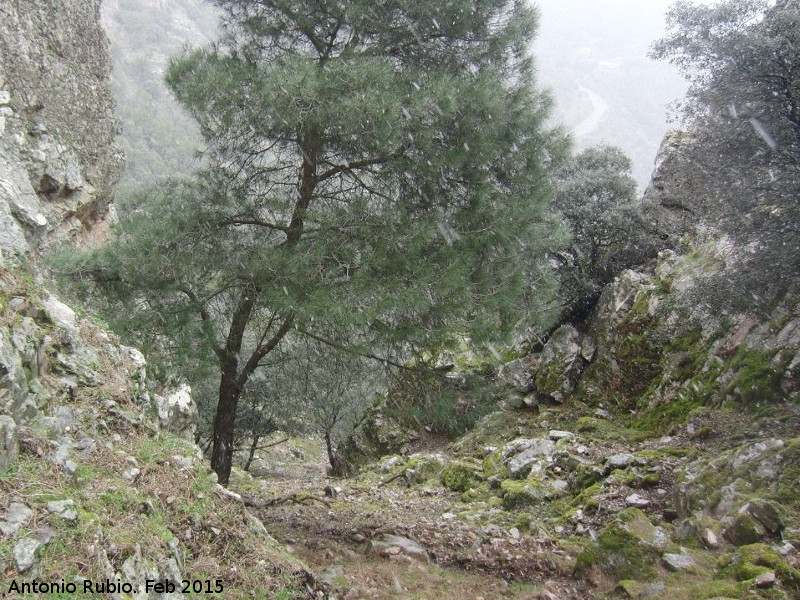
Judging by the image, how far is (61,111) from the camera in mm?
12617

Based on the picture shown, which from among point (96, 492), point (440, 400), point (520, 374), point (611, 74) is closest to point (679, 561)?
point (440, 400)

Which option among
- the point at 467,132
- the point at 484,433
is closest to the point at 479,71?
the point at 467,132

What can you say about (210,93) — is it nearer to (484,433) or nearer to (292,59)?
(292,59)

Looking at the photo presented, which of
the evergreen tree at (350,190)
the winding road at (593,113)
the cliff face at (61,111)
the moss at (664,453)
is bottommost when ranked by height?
the moss at (664,453)

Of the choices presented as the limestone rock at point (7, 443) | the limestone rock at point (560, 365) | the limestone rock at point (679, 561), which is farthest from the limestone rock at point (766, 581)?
the limestone rock at point (560, 365)

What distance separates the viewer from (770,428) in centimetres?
685

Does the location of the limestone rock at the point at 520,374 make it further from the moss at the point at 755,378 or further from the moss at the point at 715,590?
the moss at the point at 715,590

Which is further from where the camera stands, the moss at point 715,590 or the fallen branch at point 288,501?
the fallen branch at point 288,501

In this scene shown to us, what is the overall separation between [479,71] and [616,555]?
5289 millimetres

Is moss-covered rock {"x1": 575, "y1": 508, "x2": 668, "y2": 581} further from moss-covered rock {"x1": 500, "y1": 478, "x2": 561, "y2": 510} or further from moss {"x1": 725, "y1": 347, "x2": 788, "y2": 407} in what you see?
moss {"x1": 725, "y1": 347, "x2": 788, "y2": 407}

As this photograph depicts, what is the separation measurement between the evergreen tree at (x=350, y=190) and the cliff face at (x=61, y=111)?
15.0ft

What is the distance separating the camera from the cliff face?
11.2m

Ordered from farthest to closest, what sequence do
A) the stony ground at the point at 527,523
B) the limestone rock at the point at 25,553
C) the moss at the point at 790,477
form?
the moss at the point at 790,477 < the stony ground at the point at 527,523 < the limestone rock at the point at 25,553

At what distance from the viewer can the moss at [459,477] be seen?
911 cm
